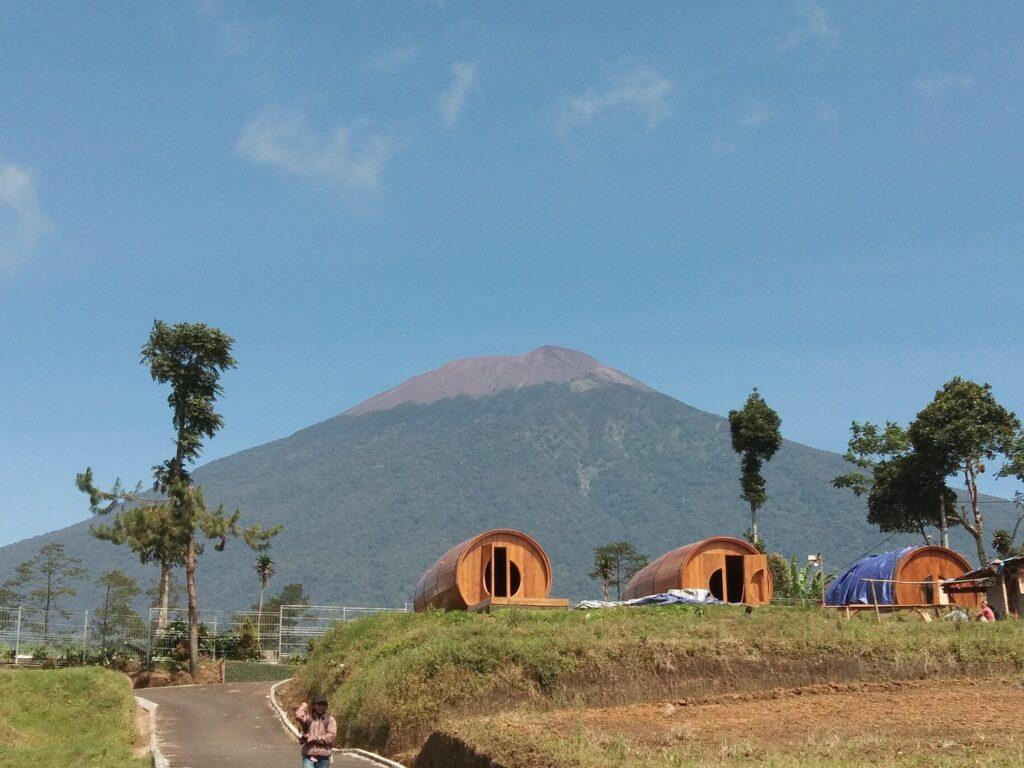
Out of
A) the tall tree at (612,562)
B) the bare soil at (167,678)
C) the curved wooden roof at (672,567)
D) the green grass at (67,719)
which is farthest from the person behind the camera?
the tall tree at (612,562)

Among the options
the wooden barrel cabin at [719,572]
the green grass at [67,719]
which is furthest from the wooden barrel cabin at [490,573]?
the green grass at [67,719]

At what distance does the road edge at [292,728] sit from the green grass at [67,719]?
3428 mm

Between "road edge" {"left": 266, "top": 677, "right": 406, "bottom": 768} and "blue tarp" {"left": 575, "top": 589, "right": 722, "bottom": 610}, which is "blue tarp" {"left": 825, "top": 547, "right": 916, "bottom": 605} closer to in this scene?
"blue tarp" {"left": 575, "top": 589, "right": 722, "bottom": 610}

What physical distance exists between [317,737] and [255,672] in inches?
954

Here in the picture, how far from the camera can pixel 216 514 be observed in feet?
128

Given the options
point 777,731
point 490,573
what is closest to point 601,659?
point 777,731

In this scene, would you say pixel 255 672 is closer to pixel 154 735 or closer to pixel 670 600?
pixel 154 735

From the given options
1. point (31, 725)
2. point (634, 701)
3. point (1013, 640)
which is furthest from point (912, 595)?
point (31, 725)

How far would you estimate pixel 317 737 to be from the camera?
1431 centimetres

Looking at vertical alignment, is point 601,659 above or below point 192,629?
below

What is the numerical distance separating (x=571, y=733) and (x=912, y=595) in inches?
1024

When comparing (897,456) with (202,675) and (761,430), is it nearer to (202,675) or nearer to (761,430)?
(761,430)

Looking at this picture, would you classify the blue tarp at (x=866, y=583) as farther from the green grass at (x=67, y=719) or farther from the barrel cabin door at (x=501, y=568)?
the green grass at (x=67, y=719)

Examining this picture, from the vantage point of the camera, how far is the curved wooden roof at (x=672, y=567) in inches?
1395
